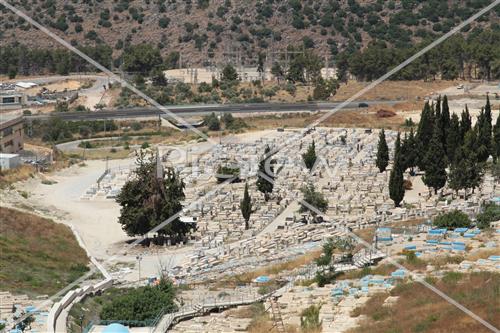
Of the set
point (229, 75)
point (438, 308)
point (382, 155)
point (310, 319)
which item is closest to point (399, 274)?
point (438, 308)

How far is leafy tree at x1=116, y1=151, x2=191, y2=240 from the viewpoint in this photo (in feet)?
168

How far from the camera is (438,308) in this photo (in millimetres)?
33531

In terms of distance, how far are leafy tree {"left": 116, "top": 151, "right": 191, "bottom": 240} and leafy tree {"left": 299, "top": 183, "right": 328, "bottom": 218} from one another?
6494 millimetres

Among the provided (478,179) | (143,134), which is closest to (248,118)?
(143,134)

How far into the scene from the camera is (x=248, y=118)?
9819 cm

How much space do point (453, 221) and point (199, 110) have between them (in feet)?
194

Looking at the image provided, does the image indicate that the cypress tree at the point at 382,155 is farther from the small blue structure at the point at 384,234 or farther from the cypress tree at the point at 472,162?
the small blue structure at the point at 384,234

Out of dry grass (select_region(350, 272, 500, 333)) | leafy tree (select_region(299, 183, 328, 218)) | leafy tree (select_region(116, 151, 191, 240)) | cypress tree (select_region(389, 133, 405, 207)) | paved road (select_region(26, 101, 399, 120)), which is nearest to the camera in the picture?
dry grass (select_region(350, 272, 500, 333))

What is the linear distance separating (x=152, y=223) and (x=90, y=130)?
146 feet

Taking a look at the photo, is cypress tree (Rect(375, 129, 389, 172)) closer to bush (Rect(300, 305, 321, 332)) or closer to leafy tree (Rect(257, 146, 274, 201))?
leafy tree (Rect(257, 146, 274, 201))

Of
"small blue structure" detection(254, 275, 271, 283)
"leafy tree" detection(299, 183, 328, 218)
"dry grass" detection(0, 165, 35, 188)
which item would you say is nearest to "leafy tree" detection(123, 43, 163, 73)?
"dry grass" detection(0, 165, 35, 188)

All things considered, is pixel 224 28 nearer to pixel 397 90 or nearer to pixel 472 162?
pixel 397 90

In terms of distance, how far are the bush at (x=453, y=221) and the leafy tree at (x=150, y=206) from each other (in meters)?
11.5

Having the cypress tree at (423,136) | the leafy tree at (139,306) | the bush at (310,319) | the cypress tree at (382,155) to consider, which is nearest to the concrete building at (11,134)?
the cypress tree at (382,155)
